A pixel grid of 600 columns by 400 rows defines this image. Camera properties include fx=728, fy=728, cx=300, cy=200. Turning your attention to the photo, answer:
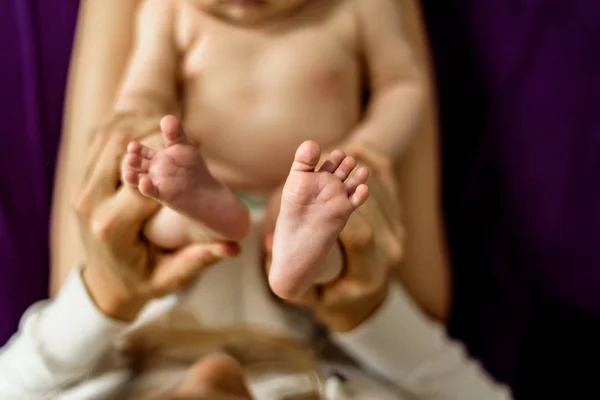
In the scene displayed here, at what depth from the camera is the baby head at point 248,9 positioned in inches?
22.6

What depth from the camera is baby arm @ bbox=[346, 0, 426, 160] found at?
1.98ft

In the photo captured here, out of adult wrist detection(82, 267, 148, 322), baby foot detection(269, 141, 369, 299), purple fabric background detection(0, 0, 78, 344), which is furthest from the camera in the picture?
purple fabric background detection(0, 0, 78, 344)

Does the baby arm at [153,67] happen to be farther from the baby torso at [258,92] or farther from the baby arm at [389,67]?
the baby arm at [389,67]

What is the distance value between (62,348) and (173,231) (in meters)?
0.13

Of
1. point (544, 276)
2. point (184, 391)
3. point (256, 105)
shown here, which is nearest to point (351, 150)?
point (256, 105)

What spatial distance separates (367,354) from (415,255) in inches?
4.4

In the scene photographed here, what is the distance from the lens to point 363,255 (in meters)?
0.50

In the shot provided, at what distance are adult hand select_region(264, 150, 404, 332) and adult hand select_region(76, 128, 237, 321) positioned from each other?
60mm

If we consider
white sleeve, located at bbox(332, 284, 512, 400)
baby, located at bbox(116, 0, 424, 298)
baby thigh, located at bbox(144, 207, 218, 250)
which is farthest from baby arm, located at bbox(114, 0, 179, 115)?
white sleeve, located at bbox(332, 284, 512, 400)

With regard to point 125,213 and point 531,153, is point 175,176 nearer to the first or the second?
point 125,213

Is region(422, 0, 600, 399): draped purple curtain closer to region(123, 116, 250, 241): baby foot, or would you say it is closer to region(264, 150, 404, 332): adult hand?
region(264, 150, 404, 332): adult hand

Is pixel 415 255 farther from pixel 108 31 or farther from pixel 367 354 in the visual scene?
pixel 108 31

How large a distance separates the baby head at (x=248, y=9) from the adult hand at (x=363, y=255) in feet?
0.46

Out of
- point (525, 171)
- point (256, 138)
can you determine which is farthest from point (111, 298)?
point (525, 171)
